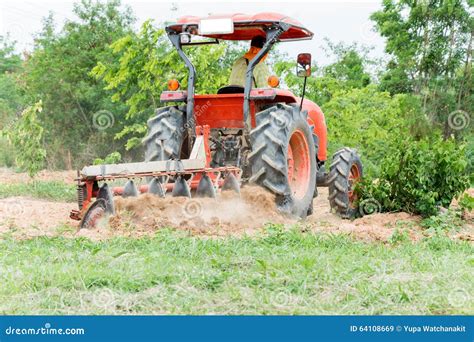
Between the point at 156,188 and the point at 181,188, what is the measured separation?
27 centimetres

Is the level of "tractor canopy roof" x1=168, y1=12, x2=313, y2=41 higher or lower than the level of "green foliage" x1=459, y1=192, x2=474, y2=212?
higher

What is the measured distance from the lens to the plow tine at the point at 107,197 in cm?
765

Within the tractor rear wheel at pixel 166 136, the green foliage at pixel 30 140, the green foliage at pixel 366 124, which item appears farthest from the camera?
the green foliage at pixel 366 124

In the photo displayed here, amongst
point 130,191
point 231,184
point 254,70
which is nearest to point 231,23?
point 254,70

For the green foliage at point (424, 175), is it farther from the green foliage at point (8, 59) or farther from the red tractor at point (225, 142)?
the green foliage at point (8, 59)

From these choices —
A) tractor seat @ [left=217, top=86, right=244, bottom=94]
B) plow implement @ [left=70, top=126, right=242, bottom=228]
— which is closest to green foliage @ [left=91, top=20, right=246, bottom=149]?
tractor seat @ [left=217, top=86, right=244, bottom=94]

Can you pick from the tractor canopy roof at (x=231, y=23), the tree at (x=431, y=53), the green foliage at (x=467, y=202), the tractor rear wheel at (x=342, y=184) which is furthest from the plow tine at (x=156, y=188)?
the tree at (x=431, y=53)

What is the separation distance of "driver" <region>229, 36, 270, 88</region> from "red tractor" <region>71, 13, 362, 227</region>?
0.71 ft

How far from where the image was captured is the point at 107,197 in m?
7.66

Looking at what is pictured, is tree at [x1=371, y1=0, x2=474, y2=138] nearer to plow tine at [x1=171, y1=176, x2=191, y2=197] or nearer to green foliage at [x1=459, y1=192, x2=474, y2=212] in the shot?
green foliage at [x1=459, y1=192, x2=474, y2=212]

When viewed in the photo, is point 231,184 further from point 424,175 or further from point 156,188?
point 424,175

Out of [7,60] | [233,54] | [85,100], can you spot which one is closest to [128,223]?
[233,54]

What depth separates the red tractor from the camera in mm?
7762

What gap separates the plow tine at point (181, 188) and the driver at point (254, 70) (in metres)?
1.72
